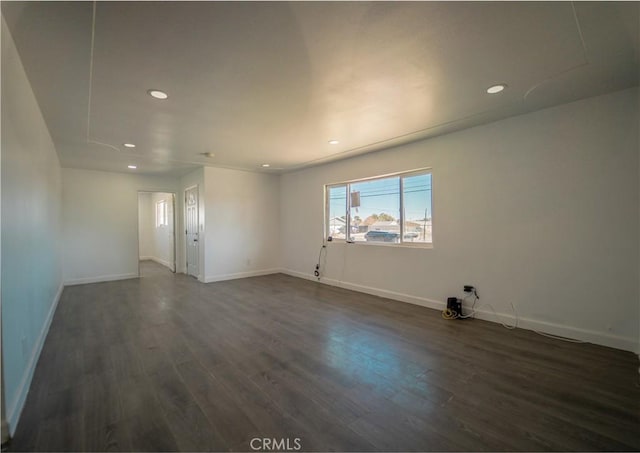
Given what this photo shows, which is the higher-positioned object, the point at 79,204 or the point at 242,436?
the point at 79,204

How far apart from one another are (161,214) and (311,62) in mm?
8343

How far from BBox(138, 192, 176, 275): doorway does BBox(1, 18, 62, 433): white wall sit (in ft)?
15.6

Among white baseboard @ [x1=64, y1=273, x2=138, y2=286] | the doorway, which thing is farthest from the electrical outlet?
the doorway

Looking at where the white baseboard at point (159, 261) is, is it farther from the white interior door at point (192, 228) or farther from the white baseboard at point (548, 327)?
the white baseboard at point (548, 327)

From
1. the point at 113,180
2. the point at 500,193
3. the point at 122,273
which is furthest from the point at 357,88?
the point at 122,273

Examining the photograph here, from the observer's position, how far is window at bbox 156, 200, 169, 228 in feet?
27.7

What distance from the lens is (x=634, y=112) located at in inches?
105

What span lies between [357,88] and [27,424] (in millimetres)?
3492

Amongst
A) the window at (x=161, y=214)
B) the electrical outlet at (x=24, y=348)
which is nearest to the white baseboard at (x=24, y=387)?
the electrical outlet at (x=24, y=348)

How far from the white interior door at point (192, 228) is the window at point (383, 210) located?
3.07 metres

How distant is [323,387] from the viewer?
2197mm

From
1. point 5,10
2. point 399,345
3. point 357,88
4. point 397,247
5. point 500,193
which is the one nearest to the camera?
point 5,10

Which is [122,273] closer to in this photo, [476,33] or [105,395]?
[105,395]

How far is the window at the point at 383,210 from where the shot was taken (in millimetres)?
4355
